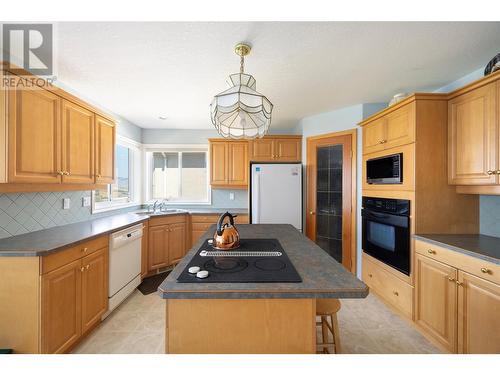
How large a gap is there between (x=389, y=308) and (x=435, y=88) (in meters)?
2.51

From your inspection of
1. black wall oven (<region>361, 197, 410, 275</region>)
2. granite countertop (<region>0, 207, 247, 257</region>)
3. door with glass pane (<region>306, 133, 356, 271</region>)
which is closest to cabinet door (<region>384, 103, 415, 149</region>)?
black wall oven (<region>361, 197, 410, 275</region>)

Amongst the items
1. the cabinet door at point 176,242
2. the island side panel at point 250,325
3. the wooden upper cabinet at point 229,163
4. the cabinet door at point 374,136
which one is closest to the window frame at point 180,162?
the wooden upper cabinet at point 229,163

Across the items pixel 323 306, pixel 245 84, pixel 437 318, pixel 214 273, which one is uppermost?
pixel 245 84

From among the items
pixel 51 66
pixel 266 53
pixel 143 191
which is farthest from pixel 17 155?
pixel 143 191

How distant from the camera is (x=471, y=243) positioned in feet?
5.06

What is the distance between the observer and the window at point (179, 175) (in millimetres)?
3994

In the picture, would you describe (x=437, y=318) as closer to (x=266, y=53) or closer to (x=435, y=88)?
(x=435, y=88)

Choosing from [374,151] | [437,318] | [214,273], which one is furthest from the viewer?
[374,151]

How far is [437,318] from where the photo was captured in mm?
1608

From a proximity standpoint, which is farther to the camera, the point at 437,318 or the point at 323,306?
the point at 437,318

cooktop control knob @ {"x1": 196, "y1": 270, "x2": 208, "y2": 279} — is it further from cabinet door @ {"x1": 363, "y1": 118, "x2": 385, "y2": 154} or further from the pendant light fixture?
cabinet door @ {"x1": 363, "y1": 118, "x2": 385, "y2": 154}

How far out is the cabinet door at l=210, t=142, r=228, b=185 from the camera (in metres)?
A: 3.66

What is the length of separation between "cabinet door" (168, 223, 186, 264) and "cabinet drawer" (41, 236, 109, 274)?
4.38 feet

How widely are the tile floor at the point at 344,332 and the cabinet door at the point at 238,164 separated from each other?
2142 millimetres
